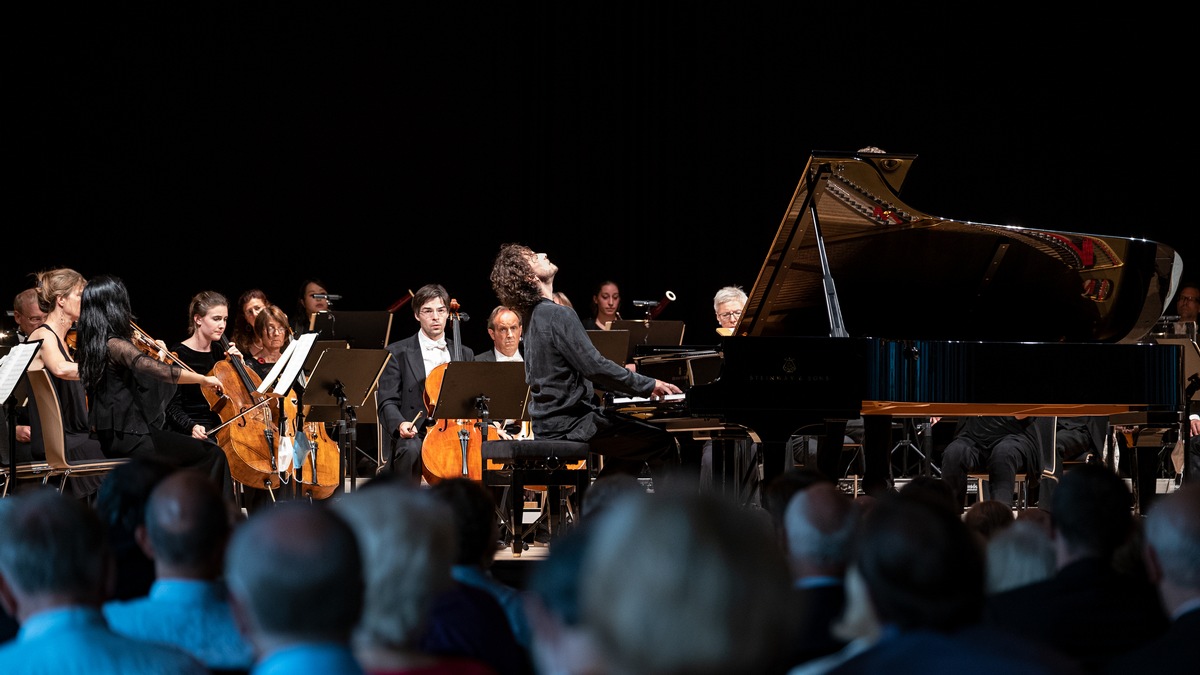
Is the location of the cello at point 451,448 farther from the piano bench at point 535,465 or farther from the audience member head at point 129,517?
the audience member head at point 129,517

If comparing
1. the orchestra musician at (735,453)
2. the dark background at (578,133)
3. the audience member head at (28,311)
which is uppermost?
the dark background at (578,133)

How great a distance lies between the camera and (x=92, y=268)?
966 centimetres

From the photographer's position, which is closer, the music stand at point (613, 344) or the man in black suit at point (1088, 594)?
the man in black suit at point (1088, 594)

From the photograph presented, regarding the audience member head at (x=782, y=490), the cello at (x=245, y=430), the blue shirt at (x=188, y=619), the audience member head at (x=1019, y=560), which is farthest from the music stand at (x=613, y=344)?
the blue shirt at (x=188, y=619)

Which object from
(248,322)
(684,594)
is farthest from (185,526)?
(248,322)

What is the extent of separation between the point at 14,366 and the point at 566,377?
2.21 meters

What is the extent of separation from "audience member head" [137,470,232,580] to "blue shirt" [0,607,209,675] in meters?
0.29

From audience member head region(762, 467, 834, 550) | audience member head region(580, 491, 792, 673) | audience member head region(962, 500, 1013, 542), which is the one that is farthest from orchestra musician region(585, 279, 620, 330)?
audience member head region(580, 491, 792, 673)

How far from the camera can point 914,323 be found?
5.59 meters

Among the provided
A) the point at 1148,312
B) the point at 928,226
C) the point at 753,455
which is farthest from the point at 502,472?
the point at 1148,312

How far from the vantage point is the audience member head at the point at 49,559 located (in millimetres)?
1659

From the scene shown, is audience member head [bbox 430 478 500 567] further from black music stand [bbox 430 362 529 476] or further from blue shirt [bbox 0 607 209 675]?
black music stand [bbox 430 362 529 476]

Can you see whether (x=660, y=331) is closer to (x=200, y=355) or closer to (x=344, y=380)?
(x=344, y=380)

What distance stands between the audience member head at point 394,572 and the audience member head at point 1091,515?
1196 mm
